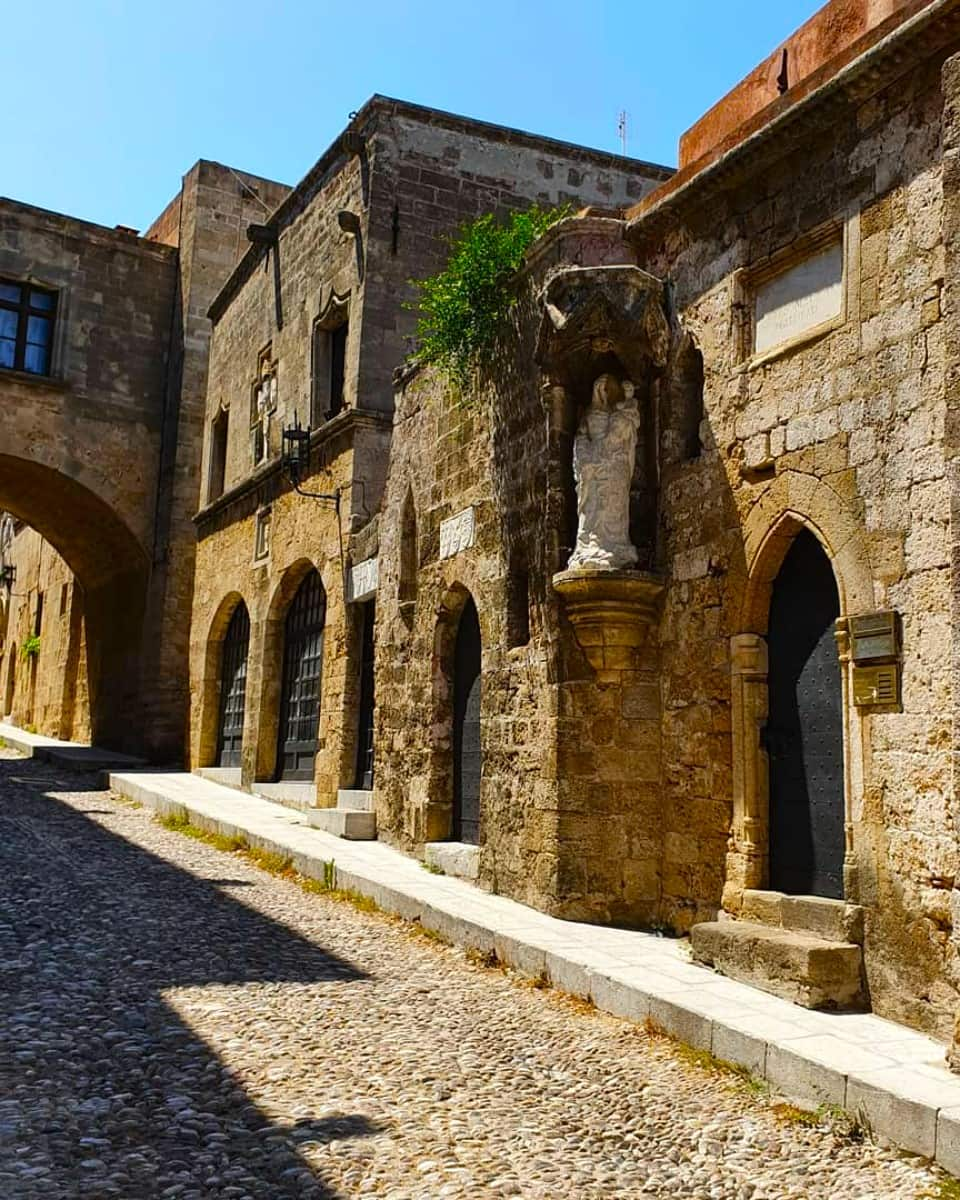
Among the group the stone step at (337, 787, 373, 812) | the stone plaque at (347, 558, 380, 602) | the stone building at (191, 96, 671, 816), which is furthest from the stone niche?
the stone plaque at (347, 558, 380, 602)

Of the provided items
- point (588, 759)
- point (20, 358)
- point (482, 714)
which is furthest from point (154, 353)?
point (588, 759)

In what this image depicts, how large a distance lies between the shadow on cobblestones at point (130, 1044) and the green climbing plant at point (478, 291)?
4186 mm

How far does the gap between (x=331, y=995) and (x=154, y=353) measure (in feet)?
48.9

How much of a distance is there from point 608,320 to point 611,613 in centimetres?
166

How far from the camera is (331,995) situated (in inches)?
201

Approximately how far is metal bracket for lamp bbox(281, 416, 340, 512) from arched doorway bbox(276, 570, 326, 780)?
40.2 inches

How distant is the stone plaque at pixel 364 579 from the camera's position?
33.9 feet

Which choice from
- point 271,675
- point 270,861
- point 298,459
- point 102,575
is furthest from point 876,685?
point 102,575

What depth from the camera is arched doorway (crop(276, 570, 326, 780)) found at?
12.1 meters

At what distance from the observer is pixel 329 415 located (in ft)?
40.0

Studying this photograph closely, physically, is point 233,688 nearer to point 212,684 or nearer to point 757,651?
point 212,684

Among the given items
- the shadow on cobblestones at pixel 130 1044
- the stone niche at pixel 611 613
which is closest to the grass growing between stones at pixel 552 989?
the shadow on cobblestones at pixel 130 1044

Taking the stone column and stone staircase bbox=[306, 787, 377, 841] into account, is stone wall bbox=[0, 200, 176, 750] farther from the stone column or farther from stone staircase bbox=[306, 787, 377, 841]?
the stone column

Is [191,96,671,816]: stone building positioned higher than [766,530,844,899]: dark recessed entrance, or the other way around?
[191,96,671,816]: stone building
